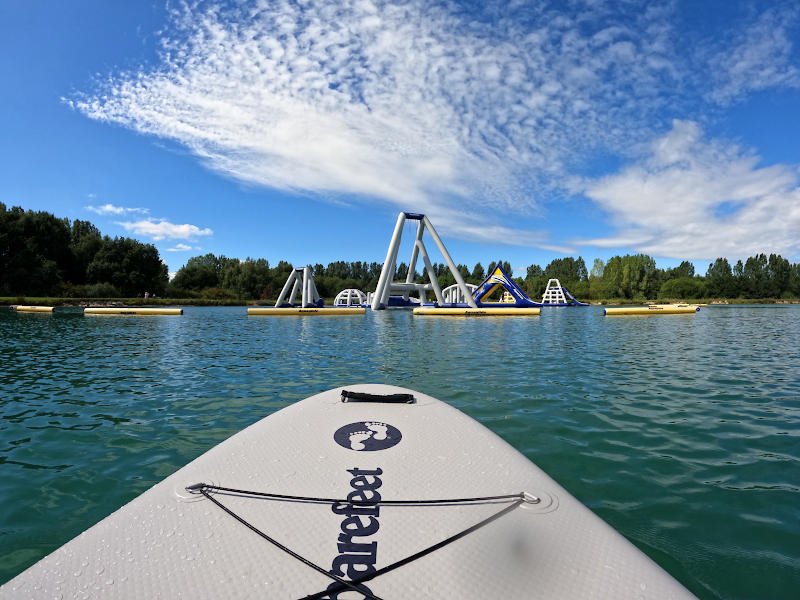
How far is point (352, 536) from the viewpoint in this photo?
1755 millimetres

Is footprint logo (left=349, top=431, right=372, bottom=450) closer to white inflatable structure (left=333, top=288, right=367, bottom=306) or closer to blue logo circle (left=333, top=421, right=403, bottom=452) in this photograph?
blue logo circle (left=333, top=421, right=403, bottom=452)

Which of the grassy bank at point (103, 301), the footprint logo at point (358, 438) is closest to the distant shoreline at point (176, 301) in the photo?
the grassy bank at point (103, 301)

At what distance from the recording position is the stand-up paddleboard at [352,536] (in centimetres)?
148

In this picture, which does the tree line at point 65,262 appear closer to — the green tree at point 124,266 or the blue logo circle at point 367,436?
the green tree at point 124,266

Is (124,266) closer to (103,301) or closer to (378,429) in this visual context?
(103,301)

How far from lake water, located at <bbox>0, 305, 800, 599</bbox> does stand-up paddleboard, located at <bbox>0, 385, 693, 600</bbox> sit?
1162mm

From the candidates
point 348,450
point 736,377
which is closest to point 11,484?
point 348,450

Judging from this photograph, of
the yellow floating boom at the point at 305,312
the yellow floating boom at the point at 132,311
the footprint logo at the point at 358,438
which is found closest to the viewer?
the footprint logo at the point at 358,438

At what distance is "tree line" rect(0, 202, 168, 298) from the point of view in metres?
53.1

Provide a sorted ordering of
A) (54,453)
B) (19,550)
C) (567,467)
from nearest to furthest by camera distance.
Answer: (19,550) → (567,467) → (54,453)

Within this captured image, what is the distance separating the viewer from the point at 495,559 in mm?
1646

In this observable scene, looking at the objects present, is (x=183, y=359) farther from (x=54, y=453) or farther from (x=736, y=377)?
(x=736, y=377)

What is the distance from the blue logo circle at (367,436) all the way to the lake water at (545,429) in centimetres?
175

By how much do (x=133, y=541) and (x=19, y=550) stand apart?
170 cm
